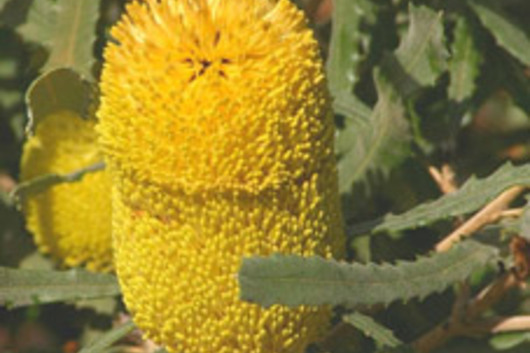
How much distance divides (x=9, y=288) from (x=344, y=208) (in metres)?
0.42

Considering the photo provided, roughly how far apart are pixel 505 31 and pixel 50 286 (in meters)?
0.69

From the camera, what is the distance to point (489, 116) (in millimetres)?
2510

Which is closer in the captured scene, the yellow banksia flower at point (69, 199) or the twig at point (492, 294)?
the twig at point (492, 294)

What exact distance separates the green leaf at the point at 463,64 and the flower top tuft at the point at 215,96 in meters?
0.49

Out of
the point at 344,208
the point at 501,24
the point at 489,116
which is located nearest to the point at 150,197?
the point at 344,208

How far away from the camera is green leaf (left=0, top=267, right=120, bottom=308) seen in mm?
1348

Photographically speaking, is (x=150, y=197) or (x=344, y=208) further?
(x=344, y=208)

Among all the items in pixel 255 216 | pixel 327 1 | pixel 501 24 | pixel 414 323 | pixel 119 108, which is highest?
pixel 327 1

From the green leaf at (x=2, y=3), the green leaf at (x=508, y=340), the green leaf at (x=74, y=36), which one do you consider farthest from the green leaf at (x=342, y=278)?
the green leaf at (x=2, y=3)

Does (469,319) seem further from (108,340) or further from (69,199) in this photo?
(69,199)

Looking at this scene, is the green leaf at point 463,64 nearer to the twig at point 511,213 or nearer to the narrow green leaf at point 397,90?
the narrow green leaf at point 397,90

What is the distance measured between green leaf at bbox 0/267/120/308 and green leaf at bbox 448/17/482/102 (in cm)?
56

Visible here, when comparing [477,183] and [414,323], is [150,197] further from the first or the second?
[414,323]

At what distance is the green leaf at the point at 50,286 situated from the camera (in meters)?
1.35
